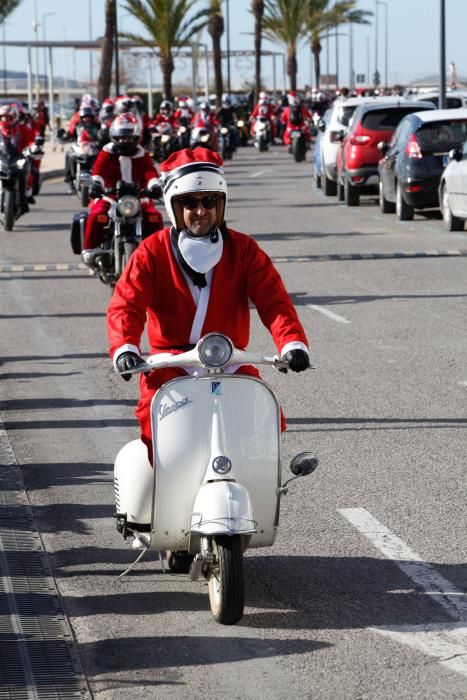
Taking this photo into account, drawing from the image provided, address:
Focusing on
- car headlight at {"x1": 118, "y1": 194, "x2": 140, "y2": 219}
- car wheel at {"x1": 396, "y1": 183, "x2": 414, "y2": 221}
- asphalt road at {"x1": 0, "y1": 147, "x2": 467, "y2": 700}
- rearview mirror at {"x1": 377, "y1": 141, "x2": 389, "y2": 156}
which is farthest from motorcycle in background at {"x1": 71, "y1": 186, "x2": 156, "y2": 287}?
rearview mirror at {"x1": 377, "y1": 141, "x2": 389, "y2": 156}

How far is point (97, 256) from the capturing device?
15.0 meters

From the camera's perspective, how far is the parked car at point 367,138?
1050 inches

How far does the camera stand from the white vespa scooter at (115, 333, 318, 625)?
529 cm

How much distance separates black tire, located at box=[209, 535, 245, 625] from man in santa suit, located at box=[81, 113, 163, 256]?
9.58 metres

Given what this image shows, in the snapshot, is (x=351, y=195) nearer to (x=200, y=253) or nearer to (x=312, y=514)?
(x=312, y=514)

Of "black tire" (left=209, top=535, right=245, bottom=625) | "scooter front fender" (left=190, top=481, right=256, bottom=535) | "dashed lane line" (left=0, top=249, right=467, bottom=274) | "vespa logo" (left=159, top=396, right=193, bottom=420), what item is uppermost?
"vespa logo" (left=159, top=396, right=193, bottom=420)

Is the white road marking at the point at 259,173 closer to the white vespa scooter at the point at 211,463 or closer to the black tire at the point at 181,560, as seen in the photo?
the black tire at the point at 181,560

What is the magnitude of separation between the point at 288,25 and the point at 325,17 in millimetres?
4076

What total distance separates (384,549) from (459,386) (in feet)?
12.7

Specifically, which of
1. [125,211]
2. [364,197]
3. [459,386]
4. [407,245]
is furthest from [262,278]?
[364,197]

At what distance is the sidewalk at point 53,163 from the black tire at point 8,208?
17.5 m

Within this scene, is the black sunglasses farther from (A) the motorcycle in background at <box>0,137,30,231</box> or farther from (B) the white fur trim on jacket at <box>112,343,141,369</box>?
(A) the motorcycle in background at <box>0,137,30,231</box>

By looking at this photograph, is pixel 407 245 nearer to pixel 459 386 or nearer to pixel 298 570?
pixel 459 386

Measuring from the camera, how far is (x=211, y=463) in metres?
5.40
